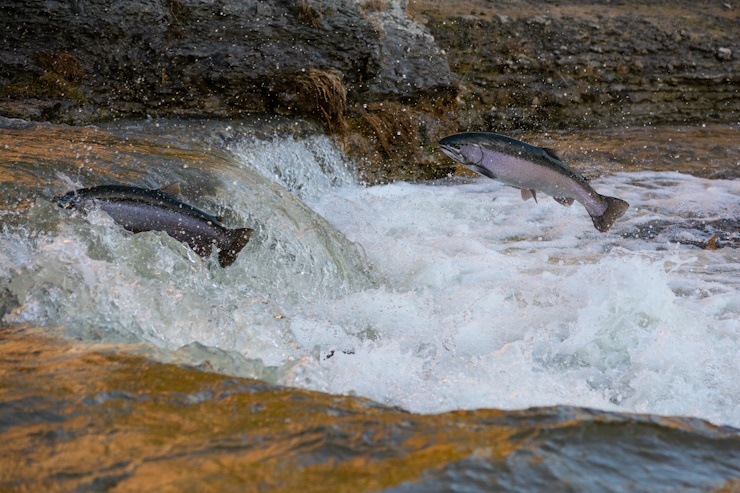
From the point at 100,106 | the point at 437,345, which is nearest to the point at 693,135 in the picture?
the point at 100,106

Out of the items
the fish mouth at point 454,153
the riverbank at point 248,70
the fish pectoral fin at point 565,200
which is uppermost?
the fish mouth at point 454,153

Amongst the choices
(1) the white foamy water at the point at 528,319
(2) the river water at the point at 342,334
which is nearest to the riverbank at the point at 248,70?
(2) the river water at the point at 342,334

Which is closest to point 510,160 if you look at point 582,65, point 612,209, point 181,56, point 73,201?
point 612,209

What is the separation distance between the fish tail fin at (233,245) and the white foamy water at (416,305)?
145mm

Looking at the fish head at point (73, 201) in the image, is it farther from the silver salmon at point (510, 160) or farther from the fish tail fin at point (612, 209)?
the fish tail fin at point (612, 209)

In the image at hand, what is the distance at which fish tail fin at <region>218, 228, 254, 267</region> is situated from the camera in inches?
148

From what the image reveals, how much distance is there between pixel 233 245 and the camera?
3.76 metres

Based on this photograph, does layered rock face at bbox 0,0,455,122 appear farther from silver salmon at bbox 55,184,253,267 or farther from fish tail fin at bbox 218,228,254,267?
fish tail fin at bbox 218,228,254,267

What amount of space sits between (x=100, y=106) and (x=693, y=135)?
858cm

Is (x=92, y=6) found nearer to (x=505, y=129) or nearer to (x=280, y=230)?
(x=280, y=230)

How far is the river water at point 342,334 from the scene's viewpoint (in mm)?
1819

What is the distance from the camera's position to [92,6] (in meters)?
7.41

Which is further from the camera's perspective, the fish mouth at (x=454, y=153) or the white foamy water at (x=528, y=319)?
the fish mouth at (x=454, y=153)

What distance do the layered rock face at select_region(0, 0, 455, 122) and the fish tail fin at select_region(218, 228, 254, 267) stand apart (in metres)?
3.95
